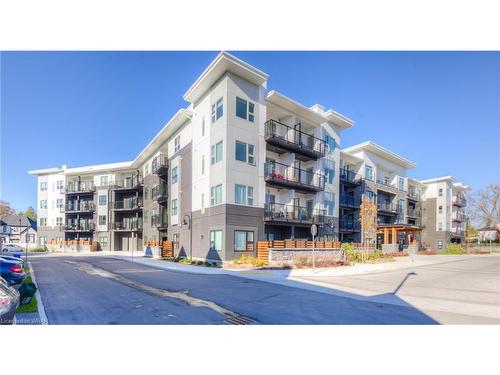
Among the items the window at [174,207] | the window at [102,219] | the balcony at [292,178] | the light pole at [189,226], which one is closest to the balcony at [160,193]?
the window at [174,207]

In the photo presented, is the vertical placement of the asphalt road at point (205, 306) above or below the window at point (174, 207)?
below

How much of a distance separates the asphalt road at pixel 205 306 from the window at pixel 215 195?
9.29 m

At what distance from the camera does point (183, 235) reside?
26.0 meters

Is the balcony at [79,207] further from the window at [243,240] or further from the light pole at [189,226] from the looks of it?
the window at [243,240]

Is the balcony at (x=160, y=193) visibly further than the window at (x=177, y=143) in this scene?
Yes

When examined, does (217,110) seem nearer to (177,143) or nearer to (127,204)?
(177,143)

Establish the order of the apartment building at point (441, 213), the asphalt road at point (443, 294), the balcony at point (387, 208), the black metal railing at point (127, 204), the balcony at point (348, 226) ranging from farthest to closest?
the apartment building at point (441, 213) → the black metal railing at point (127, 204) → the balcony at point (387, 208) → the balcony at point (348, 226) → the asphalt road at point (443, 294)

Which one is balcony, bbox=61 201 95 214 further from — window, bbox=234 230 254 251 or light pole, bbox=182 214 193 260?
window, bbox=234 230 254 251

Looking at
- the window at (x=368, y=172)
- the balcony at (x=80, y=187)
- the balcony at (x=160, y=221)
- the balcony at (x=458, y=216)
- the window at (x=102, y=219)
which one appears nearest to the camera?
the balcony at (x=160, y=221)

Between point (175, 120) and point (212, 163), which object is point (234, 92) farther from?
point (175, 120)

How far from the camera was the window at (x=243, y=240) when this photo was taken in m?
20.3

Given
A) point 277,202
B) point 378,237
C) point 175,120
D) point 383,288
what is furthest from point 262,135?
point 378,237

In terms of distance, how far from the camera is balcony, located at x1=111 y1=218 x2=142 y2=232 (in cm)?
4025

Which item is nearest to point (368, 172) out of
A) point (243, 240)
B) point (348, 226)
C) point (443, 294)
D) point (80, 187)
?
point (348, 226)
